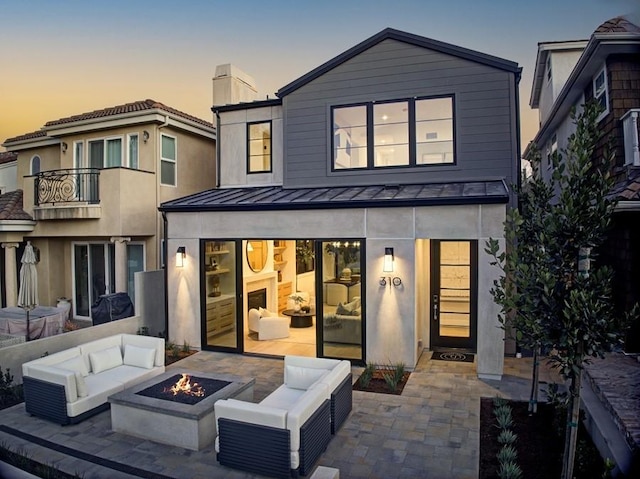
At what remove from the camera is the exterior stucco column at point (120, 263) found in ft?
41.0

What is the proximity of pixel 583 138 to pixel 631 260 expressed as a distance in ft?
14.5

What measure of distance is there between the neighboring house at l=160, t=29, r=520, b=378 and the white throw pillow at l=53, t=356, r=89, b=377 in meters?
3.34

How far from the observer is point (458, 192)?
9.21 m

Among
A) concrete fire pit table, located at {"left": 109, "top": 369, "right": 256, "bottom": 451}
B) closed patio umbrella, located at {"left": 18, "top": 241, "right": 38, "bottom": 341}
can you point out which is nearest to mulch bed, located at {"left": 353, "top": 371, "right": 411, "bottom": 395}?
concrete fire pit table, located at {"left": 109, "top": 369, "right": 256, "bottom": 451}

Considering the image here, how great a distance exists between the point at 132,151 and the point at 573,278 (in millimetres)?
13349

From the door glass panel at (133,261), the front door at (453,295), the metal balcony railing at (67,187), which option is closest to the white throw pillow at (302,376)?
the front door at (453,295)

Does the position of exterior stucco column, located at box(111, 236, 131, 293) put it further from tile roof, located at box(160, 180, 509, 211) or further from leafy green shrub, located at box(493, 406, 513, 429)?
leafy green shrub, located at box(493, 406, 513, 429)

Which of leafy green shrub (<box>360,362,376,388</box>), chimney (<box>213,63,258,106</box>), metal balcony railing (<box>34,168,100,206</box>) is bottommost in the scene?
leafy green shrub (<box>360,362,376,388</box>)

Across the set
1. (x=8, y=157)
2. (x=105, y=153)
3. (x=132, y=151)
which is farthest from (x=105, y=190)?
(x=8, y=157)

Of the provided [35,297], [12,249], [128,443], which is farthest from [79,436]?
[12,249]

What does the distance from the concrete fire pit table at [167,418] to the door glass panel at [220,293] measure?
402 centimetres

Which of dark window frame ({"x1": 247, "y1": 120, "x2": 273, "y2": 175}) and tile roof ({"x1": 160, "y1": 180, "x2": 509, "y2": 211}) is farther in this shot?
dark window frame ({"x1": 247, "y1": 120, "x2": 273, "y2": 175})

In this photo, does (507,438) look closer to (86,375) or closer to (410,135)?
(86,375)

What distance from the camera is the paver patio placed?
213 inches
